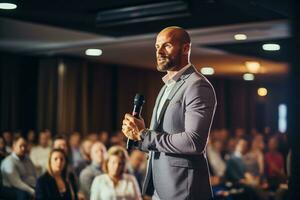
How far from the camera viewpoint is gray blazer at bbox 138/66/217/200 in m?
1.77

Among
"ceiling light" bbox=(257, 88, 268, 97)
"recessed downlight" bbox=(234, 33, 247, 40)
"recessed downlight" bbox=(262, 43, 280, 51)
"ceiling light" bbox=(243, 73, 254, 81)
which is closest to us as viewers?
"recessed downlight" bbox=(234, 33, 247, 40)

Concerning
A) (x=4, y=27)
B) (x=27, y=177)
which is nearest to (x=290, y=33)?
(x=27, y=177)

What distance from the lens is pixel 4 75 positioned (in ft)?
29.8

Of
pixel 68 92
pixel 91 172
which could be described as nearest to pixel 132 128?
pixel 91 172

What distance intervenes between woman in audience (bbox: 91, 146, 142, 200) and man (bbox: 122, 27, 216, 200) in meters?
2.28

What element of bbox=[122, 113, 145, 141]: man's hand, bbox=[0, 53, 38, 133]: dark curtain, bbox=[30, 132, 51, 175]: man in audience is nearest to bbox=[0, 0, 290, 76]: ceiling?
bbox=[0, 53, 38, 133]: dark curtain

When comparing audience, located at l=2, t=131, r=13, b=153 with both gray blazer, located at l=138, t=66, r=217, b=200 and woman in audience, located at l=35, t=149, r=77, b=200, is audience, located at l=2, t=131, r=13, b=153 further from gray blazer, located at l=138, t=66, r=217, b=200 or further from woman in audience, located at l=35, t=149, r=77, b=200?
gray blazer, located at l=138, t=66, r=217, b=200

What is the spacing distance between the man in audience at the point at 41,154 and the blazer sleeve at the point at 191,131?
15.9 feet

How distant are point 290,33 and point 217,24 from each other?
15.3ft

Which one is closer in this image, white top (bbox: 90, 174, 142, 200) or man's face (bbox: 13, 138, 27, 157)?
white top (bbox: 90, 174, 142, 200)

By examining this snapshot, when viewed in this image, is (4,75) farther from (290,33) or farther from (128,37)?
(290,33)

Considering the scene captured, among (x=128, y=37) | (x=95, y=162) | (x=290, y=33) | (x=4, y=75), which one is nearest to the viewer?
(x=290, y=33)

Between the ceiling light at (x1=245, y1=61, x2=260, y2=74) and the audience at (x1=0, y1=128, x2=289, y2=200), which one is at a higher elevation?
the ceiling light at (x1=245, y1=61, x2=260, y2=74)

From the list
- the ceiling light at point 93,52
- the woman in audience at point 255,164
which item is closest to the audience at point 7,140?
the ceiling light at point 93,52
